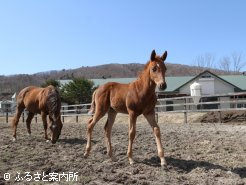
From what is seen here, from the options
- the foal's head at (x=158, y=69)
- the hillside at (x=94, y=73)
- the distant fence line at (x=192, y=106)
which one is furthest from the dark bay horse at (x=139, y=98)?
the hillside at (x=94, y=73)

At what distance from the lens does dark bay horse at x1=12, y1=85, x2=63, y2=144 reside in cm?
1001

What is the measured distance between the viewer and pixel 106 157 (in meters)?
7.48

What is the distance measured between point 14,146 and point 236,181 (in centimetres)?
597

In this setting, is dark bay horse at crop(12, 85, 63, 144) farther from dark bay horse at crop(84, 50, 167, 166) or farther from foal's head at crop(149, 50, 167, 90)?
foal's head at crop(149, 50, 167, 90)

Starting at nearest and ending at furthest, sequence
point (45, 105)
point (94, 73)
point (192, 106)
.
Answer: point (45, 105) < point (192, 106) < point (94, 73)

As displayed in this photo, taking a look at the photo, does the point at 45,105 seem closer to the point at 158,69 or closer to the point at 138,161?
the point at 138,161

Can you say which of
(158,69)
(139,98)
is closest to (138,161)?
(139,98)

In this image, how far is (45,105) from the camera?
423 inches

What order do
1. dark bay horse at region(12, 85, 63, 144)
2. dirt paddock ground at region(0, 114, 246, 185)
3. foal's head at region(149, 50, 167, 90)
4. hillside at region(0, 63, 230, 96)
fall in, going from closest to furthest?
dirt paddock ground at region(0, 114, 246, 185) < foal's head at region(149, 50, 167, 90) < dark bay horse at region(12, 85, 63, 144) < hillside at region(0, 63, 230, 96)

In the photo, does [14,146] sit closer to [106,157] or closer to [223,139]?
[106,157]

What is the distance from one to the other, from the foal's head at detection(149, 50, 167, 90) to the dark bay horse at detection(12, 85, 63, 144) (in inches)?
167

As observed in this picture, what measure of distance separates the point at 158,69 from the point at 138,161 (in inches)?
70.9

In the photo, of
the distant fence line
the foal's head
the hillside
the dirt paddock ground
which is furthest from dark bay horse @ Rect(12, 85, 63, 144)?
the hillside

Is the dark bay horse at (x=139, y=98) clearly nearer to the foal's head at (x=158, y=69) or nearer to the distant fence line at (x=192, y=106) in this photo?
the foal's head at (x=158, y=69)
